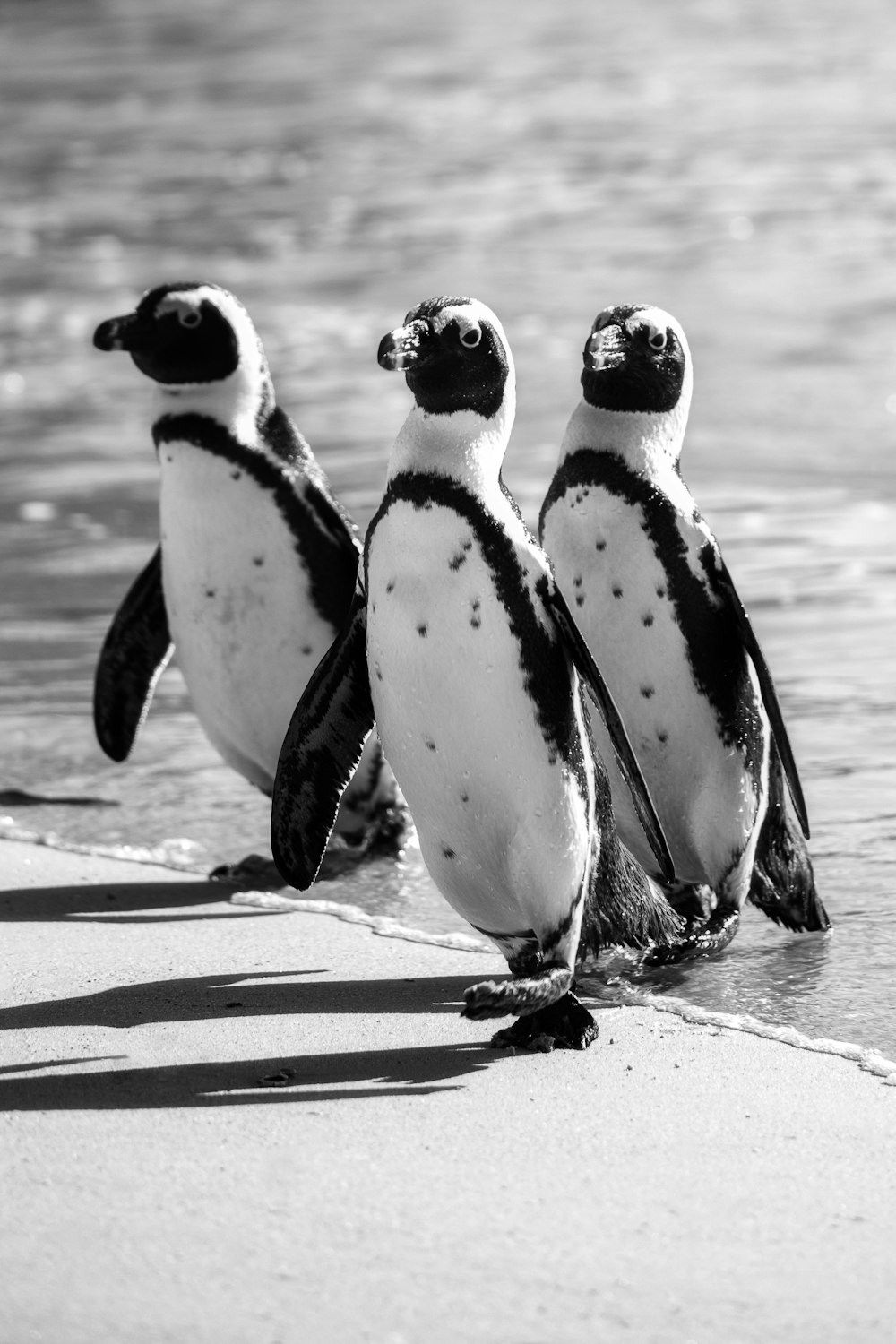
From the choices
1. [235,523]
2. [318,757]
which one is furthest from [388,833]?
[318,757]

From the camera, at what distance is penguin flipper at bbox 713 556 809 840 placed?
3.53m

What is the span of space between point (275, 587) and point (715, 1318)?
2178 millimetres

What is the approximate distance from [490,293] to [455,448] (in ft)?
31.4

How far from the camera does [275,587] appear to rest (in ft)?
13.5

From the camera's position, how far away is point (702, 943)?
3.55 meters

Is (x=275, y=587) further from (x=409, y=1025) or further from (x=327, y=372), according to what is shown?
(x=327, y=372)

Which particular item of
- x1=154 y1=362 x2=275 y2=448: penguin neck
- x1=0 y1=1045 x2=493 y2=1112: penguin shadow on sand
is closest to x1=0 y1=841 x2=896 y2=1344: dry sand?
x1=0 y1=1045 x2=493 y2=1112: penguin shadow on sand

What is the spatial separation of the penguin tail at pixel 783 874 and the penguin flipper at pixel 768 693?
0.44 ft

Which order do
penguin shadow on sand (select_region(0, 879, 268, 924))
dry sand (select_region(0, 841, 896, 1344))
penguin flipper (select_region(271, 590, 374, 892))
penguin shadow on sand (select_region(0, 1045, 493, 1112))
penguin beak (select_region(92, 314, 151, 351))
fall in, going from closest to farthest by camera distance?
dry sand (select_region(0, 841, 896, 1344)) < penguin shadow on sand (select_region(0, 1045, 493, 1112)) < penguin flipper (select_region(271, 590, 374, 892)) < penguin shadow on sand (select_region(0, 879, 268, 924)) < penguin beak (select_region(92, 314, 151, 351))

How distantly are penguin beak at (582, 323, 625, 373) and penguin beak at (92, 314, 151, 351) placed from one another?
1.00 metres

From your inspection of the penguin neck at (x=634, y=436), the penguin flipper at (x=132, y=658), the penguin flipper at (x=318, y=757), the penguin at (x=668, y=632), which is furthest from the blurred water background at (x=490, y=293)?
the penguin neck at (x=634, y=436)

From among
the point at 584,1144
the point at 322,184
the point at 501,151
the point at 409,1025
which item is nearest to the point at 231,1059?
the point at 409,1025

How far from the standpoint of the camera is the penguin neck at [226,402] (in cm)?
415

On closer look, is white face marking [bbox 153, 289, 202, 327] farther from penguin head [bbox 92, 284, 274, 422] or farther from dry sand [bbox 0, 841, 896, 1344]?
dry sand [bbox 0, 841, 896, 1344]
